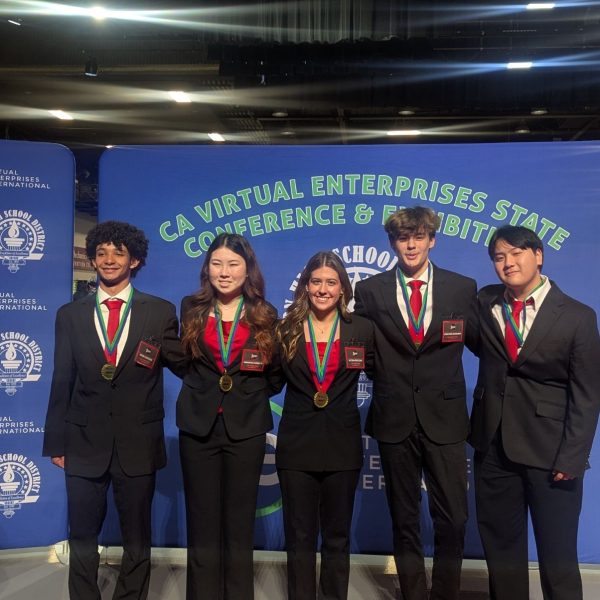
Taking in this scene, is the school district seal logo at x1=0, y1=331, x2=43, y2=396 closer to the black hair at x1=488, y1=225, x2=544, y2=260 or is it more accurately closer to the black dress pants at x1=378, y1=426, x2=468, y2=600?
the black dress pants at x1=378, y1=426, x2=468, y2=600

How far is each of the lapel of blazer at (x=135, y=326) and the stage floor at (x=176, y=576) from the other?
1298 mm

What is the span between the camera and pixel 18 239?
3500mm

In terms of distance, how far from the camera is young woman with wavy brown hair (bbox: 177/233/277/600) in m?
2.59

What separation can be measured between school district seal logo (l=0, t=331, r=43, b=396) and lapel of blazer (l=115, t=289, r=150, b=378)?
1.10 metres

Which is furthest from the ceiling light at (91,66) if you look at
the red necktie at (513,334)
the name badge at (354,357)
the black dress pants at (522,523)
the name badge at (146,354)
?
the black dress pants at (522,523)

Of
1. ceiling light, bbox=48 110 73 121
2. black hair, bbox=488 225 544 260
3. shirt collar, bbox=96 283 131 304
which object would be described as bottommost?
shirt collar, bbox=96 283 131 304

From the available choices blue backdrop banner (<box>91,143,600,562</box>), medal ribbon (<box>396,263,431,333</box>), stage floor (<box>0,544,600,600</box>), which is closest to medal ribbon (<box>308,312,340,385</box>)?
medal ribbon (<box>396,263,431,333</box>)

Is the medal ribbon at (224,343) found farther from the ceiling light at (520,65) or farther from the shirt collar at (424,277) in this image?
the ceiling light at (520,65)

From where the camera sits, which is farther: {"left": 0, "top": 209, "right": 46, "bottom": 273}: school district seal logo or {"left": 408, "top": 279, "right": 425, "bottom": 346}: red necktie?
{"left": 0, "top": 209, "right": 46, "bottom": 273}: school district seal logo

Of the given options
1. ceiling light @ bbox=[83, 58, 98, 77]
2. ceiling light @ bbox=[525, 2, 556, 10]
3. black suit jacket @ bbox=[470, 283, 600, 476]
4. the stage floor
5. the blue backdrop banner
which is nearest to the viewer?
black suit jacket @ bbox=[470, 283, 600, 476]

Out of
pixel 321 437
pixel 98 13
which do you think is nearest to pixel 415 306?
pixel 321 437

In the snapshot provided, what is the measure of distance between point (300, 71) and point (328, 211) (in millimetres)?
2994

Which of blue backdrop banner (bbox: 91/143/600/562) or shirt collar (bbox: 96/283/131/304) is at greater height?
blue backdrop banner (bbox: 91/143/600/562)

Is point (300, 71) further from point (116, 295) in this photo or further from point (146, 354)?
point (146, 354)
